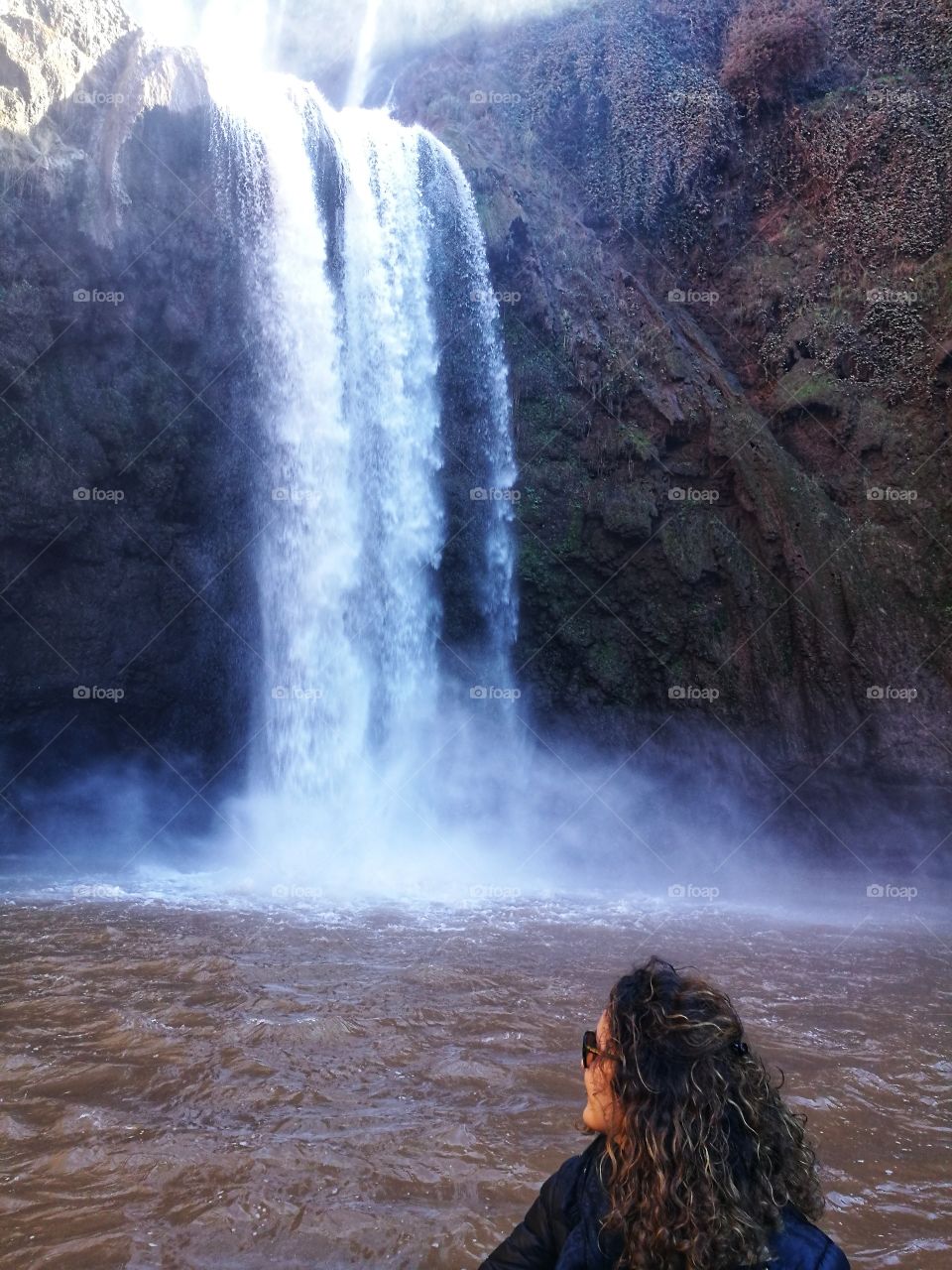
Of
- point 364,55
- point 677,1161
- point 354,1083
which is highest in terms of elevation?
point 364,55

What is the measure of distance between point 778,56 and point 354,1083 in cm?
1842

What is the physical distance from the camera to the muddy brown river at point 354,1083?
3.34 meters

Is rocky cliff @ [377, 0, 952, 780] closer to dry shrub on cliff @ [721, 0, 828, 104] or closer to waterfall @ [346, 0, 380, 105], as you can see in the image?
dry shrub on cliff @ [721, 0, 828, 104]

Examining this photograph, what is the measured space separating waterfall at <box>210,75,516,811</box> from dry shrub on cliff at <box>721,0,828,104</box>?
6425 millimetres

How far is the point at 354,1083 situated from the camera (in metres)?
4.67

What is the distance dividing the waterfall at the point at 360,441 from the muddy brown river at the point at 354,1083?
5.55m

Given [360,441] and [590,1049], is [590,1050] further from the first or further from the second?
[360,441]

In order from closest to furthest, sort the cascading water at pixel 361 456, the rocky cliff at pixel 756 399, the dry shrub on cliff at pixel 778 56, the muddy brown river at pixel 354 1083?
the muddy brown river at pixel 354 1083
the cascading water at pixel 361 456
the rocky cliff at pixel 756 399
the dry shrub on cliff at pixel 778 56

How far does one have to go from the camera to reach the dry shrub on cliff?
17031 millimetres

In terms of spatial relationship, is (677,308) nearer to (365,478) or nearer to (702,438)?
(702,438)

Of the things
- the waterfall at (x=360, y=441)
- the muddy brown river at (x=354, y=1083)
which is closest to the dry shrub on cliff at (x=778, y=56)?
the waterfall at (x=360, y=441)

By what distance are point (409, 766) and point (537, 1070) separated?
935cm

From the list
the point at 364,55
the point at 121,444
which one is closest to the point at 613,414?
the point at 121,444

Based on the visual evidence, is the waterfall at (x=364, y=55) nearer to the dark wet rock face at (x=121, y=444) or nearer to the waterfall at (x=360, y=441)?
the waterfall at (x=360, y=441)
